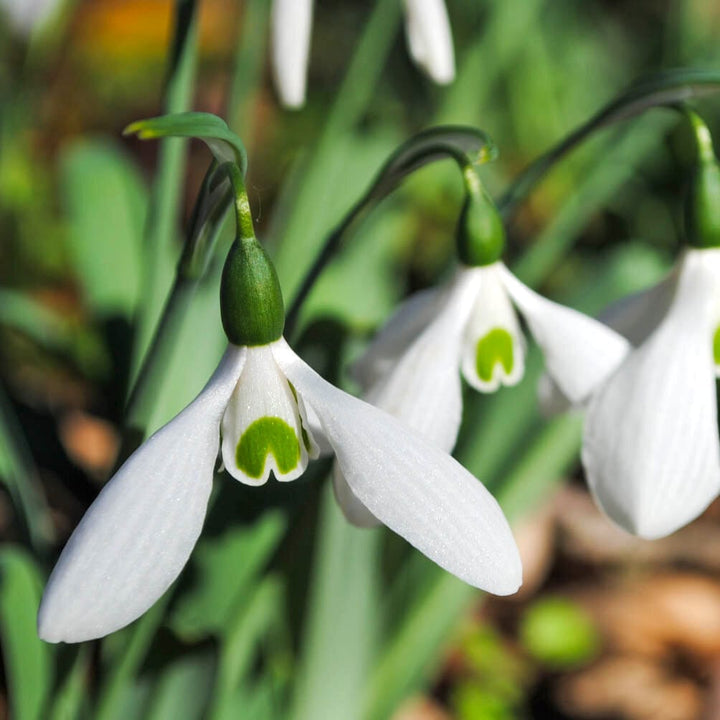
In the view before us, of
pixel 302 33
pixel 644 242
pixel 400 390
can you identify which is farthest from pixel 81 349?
pixel 644 242

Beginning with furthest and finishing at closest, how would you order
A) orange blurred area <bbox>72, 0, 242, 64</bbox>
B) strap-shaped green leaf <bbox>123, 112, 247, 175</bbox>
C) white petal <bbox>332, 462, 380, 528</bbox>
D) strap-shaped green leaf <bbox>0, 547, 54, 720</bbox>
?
orange blurred area <bbox>72, 0, 242, 64</bbox>
strap-shaped green leaf <bbox>0, 547, 54, 720</bbox>
white petal <bbox>332, 462, 380, 528</bbox>
strap-shaped green leaf <bbox>123, 112, 247, 175</bbox>

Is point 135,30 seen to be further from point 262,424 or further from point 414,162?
point 262,424

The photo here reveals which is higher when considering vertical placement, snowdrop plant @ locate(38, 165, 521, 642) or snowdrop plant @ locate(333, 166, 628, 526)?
snowdrop plant @ locate(38, 165, 521, 642)

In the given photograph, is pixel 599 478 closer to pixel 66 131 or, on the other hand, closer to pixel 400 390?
pixel 400 390

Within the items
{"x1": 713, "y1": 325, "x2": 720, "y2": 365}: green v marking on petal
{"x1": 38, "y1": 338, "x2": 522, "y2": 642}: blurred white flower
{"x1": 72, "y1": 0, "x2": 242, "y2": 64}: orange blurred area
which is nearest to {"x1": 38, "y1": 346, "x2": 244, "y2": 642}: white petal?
{"x1": 38, "y1": 338, "x2": 522, "y2": 642}: blurred white flower

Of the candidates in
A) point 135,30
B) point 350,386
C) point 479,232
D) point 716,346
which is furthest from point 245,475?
point 135,30

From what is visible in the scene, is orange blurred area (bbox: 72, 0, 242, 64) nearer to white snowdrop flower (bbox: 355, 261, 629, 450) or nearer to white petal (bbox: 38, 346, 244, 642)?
white snowdrop flower (bbox: 355, 261, 629, 450)
